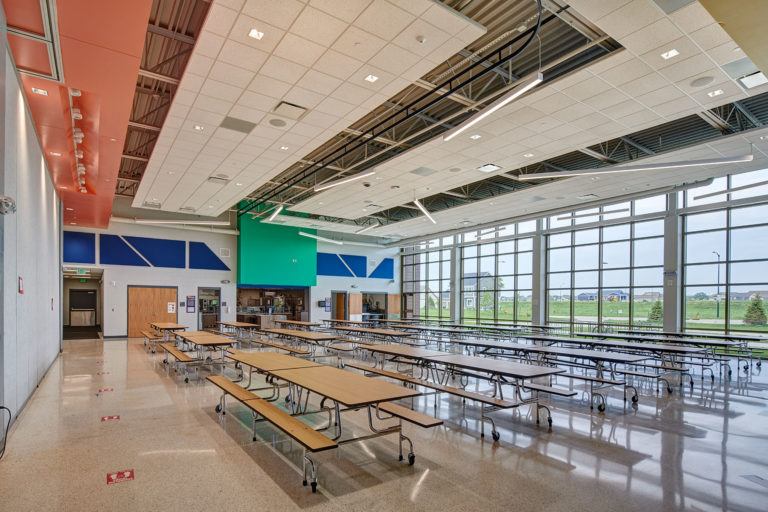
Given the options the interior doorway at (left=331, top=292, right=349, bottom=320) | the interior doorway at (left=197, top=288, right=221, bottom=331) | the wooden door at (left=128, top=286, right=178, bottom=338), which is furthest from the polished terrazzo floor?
the interior doorway at (left=331, top=292, right=349, bottom=320)

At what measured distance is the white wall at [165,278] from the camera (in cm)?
1479

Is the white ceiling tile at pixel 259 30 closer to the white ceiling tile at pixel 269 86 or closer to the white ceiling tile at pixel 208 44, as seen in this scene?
the white ceiling tile at pixel 208 44

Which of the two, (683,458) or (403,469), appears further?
(683,458)

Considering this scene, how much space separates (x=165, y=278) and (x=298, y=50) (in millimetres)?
13659

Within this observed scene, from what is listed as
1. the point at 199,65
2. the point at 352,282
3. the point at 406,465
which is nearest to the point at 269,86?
the point at 199,65

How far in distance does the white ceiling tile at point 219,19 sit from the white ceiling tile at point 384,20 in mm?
1318

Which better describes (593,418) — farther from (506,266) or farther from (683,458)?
(506,266)

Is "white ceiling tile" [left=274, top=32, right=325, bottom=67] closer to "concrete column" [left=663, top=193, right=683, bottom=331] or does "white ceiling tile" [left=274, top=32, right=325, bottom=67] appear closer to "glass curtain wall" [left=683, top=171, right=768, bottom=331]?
"glass curtain wall" [left=683, top=171, right=768, bottom=331]

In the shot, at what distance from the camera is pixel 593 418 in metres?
5.21

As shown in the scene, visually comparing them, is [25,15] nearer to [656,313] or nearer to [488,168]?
[488,168]

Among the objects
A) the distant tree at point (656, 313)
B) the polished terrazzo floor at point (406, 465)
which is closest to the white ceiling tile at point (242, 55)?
the polished terrazzo floor at point (406, 465)

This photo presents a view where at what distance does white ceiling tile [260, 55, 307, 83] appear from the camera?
16.9 feet

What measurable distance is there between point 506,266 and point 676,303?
6473 millimetres

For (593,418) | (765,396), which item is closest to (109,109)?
(593,418)
